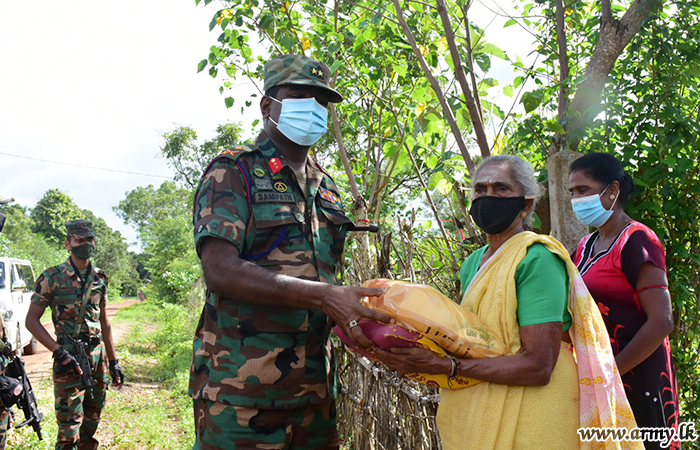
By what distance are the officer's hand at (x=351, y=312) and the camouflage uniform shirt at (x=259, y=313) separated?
317mm

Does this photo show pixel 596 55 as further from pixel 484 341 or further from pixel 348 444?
pixel 348 444

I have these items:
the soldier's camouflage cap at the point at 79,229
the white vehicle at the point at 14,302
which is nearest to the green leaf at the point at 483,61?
the soldier's camouflage cap at the point at 79,229

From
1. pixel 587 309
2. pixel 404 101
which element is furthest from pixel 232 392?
pixel 404 101

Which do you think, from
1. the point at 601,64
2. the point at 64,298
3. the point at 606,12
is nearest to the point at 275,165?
the point at 601,64

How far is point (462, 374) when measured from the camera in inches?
60.4

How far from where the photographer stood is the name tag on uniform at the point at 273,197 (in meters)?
1.76

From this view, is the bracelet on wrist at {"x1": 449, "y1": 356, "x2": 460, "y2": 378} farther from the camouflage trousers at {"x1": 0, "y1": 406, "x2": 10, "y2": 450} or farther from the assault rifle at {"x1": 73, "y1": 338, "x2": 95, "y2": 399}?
the assault rifle at {"x1": 73, "y1": 338, "x2": 95, "y2": 399}

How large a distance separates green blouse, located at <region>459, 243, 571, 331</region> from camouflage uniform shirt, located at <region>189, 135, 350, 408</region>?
28.6 inches

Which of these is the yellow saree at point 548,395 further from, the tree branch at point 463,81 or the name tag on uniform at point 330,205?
the tree branch at point 463,81

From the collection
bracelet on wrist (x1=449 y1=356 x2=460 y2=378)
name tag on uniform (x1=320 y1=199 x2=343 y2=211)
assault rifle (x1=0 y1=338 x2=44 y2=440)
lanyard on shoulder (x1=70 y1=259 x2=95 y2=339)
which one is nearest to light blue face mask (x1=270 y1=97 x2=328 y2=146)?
name tag on uniform (x1=320 y1=199 x2=343 y2=211)

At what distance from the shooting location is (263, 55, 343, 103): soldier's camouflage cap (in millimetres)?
1967

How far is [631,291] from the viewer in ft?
6.61

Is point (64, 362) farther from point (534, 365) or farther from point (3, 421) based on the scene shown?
point (534, 365)
